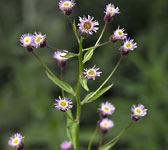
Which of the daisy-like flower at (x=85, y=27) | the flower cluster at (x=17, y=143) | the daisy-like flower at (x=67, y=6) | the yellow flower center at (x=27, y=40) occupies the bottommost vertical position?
the flower cluster at (x=17, y=143)

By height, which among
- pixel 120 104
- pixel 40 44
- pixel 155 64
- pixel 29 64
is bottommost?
pixel 40 44

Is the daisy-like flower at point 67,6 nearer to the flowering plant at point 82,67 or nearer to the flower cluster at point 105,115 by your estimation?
the flowering plant at point 82,67

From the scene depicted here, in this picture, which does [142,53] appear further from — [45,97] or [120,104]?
[45,97]

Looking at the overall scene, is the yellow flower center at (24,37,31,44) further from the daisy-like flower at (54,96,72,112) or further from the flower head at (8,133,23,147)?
the flower head at (8,133,23,147)

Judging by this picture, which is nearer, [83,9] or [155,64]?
[155,64]

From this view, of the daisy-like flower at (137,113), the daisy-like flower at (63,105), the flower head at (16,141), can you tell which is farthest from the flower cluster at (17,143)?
the daisy-like flower at (137,113)

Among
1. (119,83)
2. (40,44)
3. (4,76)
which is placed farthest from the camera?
(4,76)

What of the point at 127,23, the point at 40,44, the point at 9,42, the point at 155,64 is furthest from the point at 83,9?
the point at 40,44

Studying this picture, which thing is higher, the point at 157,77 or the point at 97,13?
the point at 97,13
